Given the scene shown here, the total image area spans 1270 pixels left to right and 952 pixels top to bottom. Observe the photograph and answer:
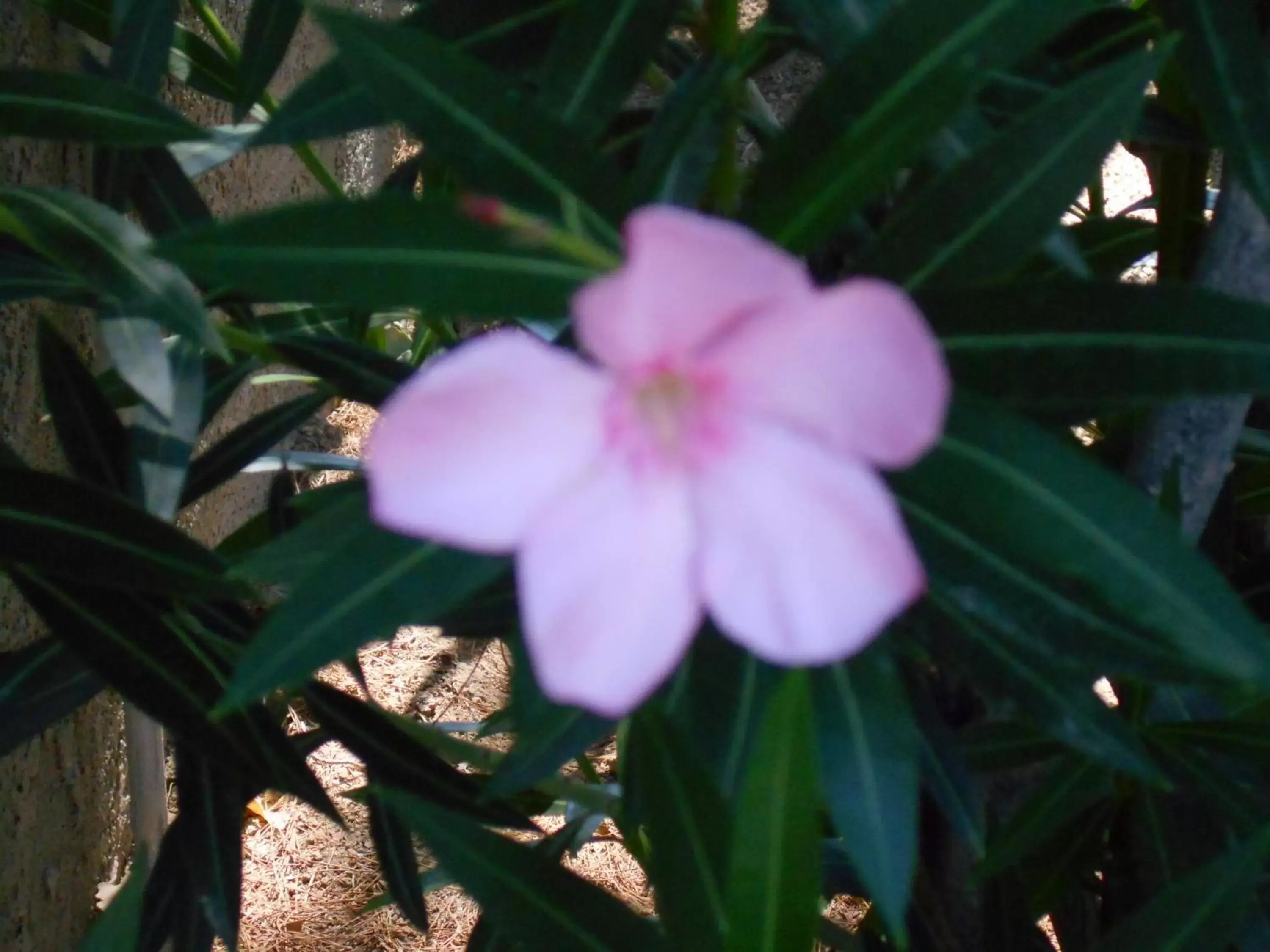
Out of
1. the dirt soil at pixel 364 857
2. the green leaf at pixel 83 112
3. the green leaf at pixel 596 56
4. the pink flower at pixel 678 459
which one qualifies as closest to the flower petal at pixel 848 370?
the pink flower at pixel 678 459

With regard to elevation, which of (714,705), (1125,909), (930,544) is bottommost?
(1125,909)

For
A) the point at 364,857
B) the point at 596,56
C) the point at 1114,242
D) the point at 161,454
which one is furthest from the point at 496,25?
the point at 364,857

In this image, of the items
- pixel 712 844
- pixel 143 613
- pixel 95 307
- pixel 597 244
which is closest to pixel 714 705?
pixel 712 844

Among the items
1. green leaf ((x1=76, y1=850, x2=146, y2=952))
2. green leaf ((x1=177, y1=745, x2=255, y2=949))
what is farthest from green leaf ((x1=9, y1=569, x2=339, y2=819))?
green leaf ((x1=76, y1=850, x2=146, y2=952))

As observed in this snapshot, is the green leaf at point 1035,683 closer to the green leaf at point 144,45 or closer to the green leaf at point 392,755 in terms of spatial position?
the green leaf at point 392,755

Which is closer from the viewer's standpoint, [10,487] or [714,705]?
[714,705]

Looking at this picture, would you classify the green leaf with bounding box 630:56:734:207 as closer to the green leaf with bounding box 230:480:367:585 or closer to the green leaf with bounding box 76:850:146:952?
the green leaf with bounding box 230:480:367:585

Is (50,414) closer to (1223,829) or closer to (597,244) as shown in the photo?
(597,244)
